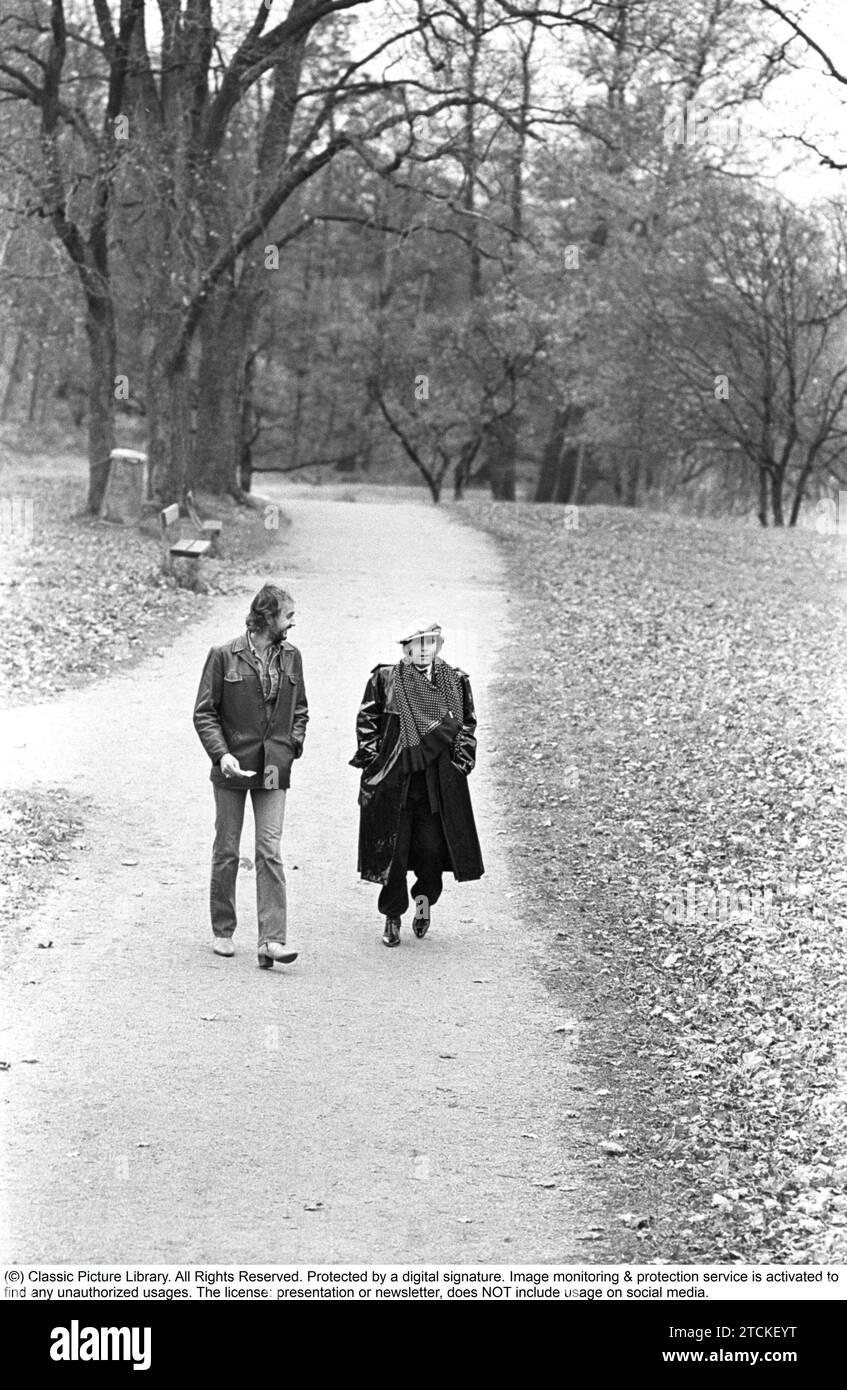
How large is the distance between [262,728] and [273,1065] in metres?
1.92

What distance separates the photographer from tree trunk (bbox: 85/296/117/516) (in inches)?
1097

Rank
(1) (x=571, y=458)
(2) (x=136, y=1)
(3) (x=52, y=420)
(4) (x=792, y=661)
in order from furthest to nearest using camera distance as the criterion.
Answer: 1. (3) (x=52, y=420)
2. (1) (x=571, y=458)
3. (2) (x=136, y=1)
4. (4) (x=792, y=661)

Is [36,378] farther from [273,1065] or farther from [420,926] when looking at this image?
[273,1065]

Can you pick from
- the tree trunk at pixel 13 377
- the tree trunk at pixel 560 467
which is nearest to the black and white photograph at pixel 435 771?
the tree trunk at pixel 560 467

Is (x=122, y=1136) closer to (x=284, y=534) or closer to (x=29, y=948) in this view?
(x=29, y=948)

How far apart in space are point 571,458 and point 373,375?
5606mm

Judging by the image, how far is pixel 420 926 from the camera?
31.9 feet

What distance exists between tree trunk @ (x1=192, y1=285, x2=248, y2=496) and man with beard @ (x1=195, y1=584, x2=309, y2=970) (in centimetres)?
2323

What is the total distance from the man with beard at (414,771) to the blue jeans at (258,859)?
0.64 metres

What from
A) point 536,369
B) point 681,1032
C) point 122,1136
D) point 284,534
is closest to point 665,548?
point 284,534

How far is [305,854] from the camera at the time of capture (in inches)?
444

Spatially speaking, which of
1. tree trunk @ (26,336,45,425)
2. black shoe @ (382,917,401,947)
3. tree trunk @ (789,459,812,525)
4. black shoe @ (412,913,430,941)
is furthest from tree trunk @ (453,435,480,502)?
black shoe @ (382,917,401,947)

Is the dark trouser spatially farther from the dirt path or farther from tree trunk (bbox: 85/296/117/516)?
tree trunk (bbox: 85/296/117/516)

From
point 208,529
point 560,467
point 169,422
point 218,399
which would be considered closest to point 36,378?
point 560,467
